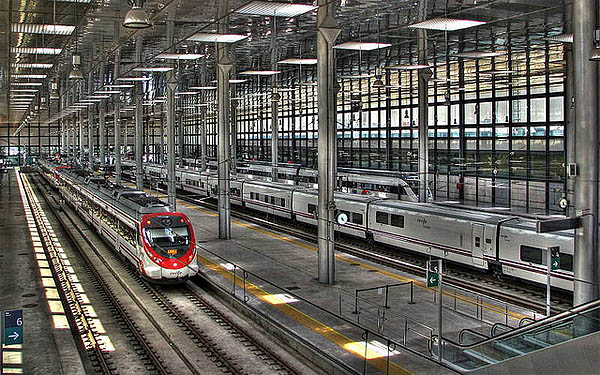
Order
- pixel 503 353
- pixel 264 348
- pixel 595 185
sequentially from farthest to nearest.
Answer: pixel 264 348
pixel 595 185
pixel 503 353

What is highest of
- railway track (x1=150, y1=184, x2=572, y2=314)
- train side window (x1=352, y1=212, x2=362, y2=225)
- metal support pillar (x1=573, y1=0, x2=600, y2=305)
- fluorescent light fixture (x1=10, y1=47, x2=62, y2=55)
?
fluorescent light fixture (x1=10, y1=47, x2=62, y2=55)

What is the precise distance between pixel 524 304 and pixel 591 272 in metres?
5.84

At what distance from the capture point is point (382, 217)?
1133 inches

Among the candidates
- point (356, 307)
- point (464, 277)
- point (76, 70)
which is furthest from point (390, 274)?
point (76, 70)

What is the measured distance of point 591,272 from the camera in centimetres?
1404

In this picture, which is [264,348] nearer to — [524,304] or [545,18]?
[524,304]

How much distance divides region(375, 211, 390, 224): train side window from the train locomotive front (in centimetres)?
986

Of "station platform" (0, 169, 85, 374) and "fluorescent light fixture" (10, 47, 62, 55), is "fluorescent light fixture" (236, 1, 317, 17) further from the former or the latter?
"fluorescent light fixture" (10, 47, 62, 55)

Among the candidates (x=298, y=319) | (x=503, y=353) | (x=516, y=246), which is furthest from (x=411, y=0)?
(x=503, y=353)

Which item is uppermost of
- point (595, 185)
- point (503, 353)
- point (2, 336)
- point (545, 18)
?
point (545, 18)

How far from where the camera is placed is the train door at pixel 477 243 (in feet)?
75.4

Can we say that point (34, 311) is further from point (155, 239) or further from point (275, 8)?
point (275, 8)

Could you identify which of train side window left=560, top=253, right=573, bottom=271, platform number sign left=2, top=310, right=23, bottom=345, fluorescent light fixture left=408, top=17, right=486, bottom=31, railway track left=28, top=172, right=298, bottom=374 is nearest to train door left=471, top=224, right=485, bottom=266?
train side window left=560, top=253, right=573, bottom=271

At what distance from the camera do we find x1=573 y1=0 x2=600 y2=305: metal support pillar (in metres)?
13.9
